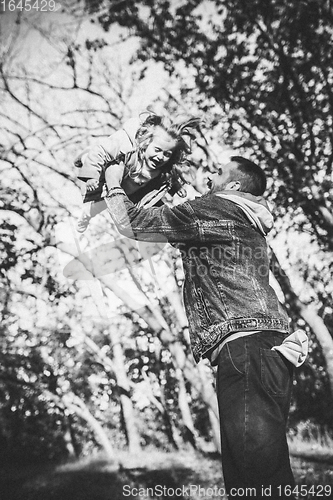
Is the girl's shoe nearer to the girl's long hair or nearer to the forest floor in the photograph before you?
the girl's long hair

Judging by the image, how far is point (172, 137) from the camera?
2.35 meters

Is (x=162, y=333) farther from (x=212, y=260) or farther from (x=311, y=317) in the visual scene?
(x=212, y=260)

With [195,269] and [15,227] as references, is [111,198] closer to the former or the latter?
[195,269]

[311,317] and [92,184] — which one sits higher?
[92,184]

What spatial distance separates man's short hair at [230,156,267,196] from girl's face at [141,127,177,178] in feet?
1.39

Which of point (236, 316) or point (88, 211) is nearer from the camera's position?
point (236, 316)

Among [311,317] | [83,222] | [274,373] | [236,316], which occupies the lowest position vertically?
[274,373]

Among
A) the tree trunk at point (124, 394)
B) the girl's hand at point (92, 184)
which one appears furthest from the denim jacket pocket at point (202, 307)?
the tree trunk at point (124, 394)

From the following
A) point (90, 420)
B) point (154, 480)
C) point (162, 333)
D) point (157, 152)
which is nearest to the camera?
point (157, 152)

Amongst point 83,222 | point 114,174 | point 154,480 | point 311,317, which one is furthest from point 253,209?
point 154,480

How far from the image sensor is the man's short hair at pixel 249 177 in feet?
7.63

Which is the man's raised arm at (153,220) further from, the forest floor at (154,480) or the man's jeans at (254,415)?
the forest floor at (154,480)

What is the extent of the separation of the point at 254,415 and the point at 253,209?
41.2 inches

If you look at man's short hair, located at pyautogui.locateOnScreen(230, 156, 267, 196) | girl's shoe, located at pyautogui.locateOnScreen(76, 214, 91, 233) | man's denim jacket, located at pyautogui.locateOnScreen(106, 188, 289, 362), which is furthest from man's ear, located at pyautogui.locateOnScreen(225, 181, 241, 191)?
girl's shoe, located at pyautogui.locateOnScreen(76, 214, 91, 233)
